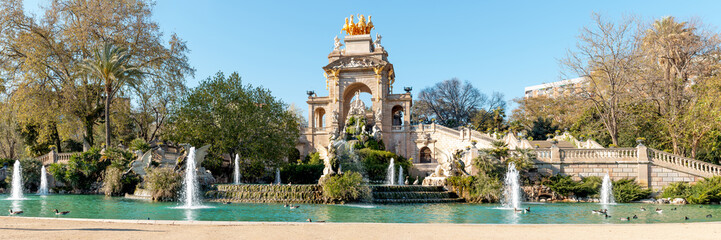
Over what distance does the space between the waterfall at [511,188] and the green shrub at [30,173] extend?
2610cm

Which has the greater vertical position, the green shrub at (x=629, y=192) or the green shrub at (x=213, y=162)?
the green shrub at (x=213, y=162)

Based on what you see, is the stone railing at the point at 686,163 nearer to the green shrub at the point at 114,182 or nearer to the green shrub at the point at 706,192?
the green shrub at the point at 706,192

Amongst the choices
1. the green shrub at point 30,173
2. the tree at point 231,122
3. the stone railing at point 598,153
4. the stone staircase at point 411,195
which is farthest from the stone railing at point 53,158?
the stone railing at point 598,153

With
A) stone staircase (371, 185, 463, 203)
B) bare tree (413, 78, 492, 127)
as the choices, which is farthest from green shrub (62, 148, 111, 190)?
bare tree (413, 78, 492, 127)

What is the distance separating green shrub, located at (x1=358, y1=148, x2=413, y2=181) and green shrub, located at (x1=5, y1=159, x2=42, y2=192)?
19866mm

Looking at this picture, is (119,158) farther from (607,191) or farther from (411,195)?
(607,191)

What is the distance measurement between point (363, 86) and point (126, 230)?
43842 mm

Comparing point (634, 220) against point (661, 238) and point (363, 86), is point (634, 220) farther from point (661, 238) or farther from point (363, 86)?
point (363, 86)

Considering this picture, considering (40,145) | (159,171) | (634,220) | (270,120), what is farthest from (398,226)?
(40,145)

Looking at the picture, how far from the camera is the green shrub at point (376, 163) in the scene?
114 feet

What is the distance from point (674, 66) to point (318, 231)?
29882mm

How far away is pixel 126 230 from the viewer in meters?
9.99

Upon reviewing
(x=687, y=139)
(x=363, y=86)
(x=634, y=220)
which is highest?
(x=363, y=86)

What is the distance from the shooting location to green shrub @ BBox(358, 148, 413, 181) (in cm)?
3488
